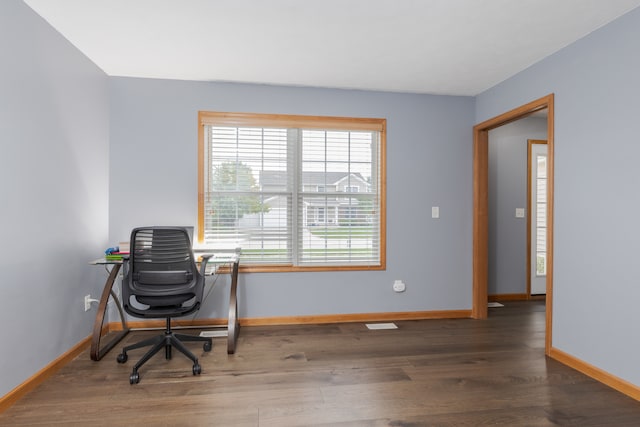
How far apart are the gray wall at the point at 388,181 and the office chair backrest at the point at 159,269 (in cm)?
96

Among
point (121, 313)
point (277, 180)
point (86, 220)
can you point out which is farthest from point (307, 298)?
point (86, 220)

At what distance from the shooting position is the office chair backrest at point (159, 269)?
247 centimetres

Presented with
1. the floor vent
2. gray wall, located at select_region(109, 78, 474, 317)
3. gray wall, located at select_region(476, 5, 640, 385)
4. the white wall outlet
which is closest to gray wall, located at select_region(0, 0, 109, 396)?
gray wall, located at select_region(109, 78, 474, 317)

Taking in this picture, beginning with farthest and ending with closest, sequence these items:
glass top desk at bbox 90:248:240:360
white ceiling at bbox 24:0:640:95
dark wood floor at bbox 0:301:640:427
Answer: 1. glass top desk at bbox 90:248:240:360
2. white ceiling at bbox 24:0:640:95
3. dark wood floor at bbox 0:301:640:427

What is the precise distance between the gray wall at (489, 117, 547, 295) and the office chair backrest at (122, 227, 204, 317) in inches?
151

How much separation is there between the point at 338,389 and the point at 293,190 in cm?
199

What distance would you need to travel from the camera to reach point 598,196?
2.42 metres

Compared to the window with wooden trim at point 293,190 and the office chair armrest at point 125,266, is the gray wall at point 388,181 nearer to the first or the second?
the window with wooden trim at point 293,190

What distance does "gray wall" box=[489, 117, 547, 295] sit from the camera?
458 cm

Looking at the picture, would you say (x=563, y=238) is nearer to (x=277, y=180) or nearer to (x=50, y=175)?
(x=277, y=180)

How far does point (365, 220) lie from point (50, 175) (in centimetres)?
277

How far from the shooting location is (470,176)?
3.89m

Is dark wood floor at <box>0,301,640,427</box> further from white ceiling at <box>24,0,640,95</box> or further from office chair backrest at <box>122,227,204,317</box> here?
white ceiling at <box>24,0,640,95</box>

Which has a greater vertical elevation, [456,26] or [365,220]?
[456,26]
